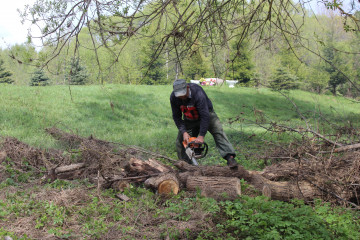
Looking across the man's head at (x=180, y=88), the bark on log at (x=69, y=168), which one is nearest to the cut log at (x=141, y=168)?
the bark on log at (x=69, y=168)

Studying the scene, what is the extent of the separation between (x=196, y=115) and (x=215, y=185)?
1.96 m

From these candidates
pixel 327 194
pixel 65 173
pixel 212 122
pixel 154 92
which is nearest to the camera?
pixel 327 194

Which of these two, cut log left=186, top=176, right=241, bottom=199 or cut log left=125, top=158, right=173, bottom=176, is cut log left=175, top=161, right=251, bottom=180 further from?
cut log left=125, top=158, right=173, bottom=176

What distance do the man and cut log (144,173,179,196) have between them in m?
0.98

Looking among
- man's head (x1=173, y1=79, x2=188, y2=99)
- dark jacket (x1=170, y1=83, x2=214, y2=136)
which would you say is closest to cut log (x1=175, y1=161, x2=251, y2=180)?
dark jacket (x1=170, y1=83, x2=214, y2=136)

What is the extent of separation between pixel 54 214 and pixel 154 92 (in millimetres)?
18871

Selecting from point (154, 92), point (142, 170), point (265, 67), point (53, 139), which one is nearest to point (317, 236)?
point (142, 170)

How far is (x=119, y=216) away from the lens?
15.6 feet

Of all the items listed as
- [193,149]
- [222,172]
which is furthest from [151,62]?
[222,172]

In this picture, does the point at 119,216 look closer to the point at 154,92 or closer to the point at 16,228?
the point at 16,228

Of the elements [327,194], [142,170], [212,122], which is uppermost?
[212,122]

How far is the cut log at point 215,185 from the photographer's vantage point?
17.2 feet

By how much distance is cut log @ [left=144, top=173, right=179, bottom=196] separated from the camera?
5.52m

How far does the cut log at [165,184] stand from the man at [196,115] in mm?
982
